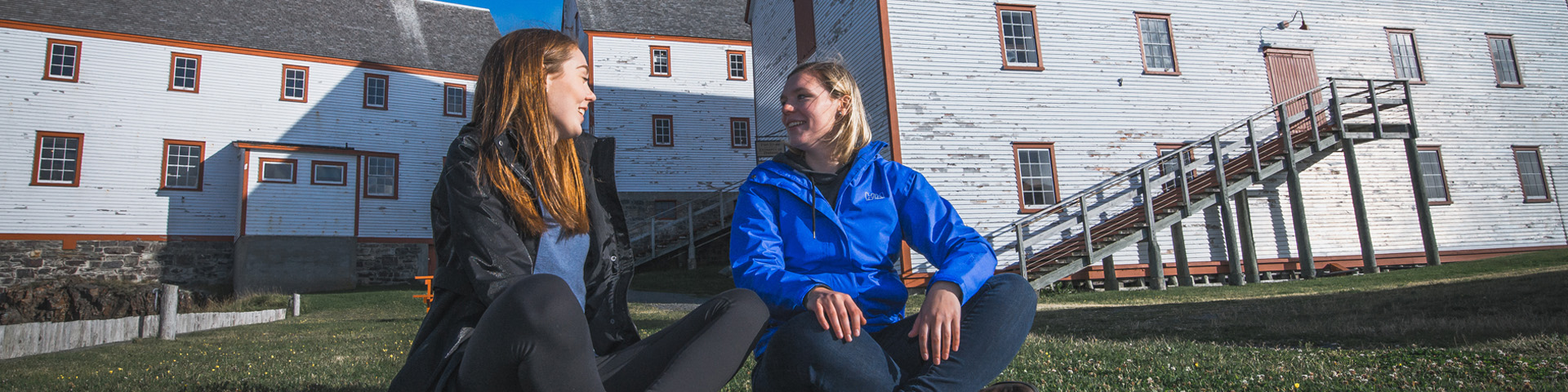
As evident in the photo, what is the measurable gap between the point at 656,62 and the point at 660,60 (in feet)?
0.56

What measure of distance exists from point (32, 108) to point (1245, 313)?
96.3 feet

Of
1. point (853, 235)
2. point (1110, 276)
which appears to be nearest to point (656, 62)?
point (1110, 276)

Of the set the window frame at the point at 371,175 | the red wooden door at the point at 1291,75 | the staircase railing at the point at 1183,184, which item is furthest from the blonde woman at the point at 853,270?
the window frame at the point at 371,175

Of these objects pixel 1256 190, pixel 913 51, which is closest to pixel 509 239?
pixel 913 51

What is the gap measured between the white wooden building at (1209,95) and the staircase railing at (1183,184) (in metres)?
0.38

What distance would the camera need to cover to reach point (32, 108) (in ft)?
71.3

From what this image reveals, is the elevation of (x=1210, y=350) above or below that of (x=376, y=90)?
below

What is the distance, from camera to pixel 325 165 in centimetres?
2356

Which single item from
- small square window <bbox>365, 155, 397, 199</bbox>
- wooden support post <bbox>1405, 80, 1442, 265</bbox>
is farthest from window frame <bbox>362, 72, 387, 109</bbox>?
wooden support post <bbox>1405, 80, 1442, 265</bbox>

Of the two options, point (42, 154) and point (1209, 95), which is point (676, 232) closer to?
point (1209, 95)

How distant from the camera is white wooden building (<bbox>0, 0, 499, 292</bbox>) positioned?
848 inches

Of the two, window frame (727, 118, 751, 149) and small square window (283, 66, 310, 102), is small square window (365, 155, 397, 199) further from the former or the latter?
window frame (727, 118, 751, 149)

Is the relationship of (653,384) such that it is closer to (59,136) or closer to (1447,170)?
(1447,170)

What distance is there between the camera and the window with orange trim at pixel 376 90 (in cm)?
2506
